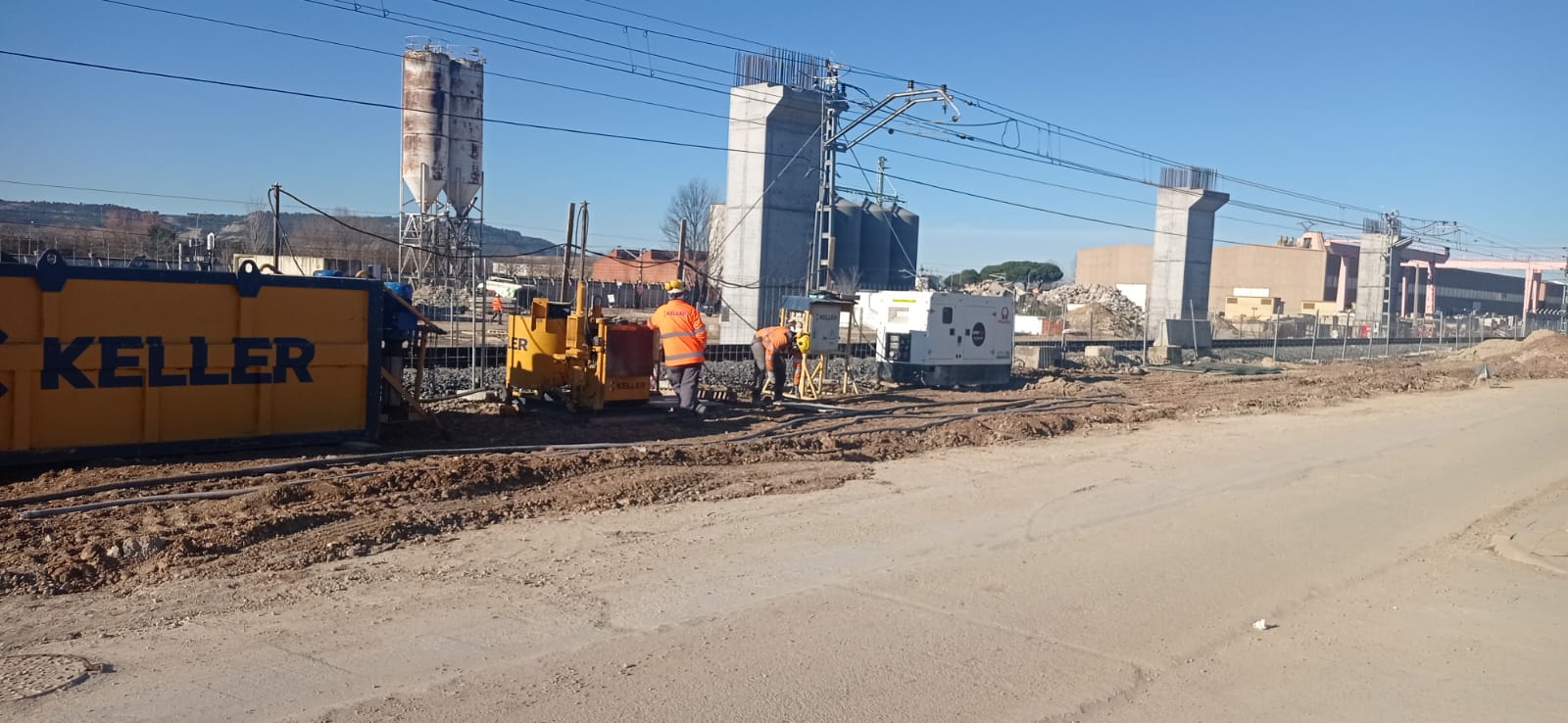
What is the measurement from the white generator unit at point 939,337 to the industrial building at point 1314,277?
51.7 meters

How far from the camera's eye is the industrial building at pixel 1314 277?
274 feet

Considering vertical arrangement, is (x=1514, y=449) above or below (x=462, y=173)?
below

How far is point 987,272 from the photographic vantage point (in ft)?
313

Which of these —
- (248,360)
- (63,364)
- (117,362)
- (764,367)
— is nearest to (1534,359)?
(764,367)

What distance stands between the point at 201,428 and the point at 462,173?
4399cm

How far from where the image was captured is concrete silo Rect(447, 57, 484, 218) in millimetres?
51656

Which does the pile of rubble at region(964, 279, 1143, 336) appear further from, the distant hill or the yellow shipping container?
the yellow shipping container

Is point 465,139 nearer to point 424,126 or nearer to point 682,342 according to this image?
point 424,126

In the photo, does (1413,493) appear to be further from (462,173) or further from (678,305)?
(462,173)

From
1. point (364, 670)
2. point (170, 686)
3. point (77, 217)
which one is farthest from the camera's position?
point (77, 217)

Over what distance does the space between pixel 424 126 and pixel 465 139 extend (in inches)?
83.0

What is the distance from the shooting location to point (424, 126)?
166ft

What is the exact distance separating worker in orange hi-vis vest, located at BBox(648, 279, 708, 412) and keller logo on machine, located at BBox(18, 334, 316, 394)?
193 inches

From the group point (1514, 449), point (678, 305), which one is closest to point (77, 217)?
point (678, 305)
